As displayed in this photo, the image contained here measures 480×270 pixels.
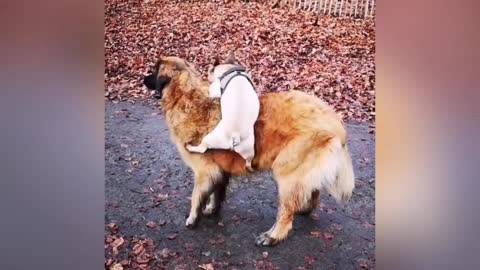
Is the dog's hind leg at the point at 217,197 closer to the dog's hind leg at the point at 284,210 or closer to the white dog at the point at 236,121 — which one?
the white dog at the point at 236,121

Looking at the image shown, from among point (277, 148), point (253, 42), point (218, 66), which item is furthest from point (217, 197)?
point (253, 42)

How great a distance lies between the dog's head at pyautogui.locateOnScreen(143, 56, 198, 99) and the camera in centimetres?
204

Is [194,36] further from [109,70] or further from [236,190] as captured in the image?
[236,190]

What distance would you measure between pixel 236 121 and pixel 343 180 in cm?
52

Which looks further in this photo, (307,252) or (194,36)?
(194,36)

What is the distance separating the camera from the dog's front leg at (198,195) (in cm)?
197

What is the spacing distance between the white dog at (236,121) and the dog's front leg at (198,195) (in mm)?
122

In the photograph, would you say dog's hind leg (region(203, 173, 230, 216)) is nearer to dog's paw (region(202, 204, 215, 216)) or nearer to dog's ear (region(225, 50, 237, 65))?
dog's paw (region(202, 204, 215, 216))

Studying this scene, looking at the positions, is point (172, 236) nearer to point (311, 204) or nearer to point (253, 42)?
point (311, 204)

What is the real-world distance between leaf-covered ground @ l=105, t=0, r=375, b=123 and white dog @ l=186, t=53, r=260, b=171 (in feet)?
0.28

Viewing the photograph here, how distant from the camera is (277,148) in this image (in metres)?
1.96
